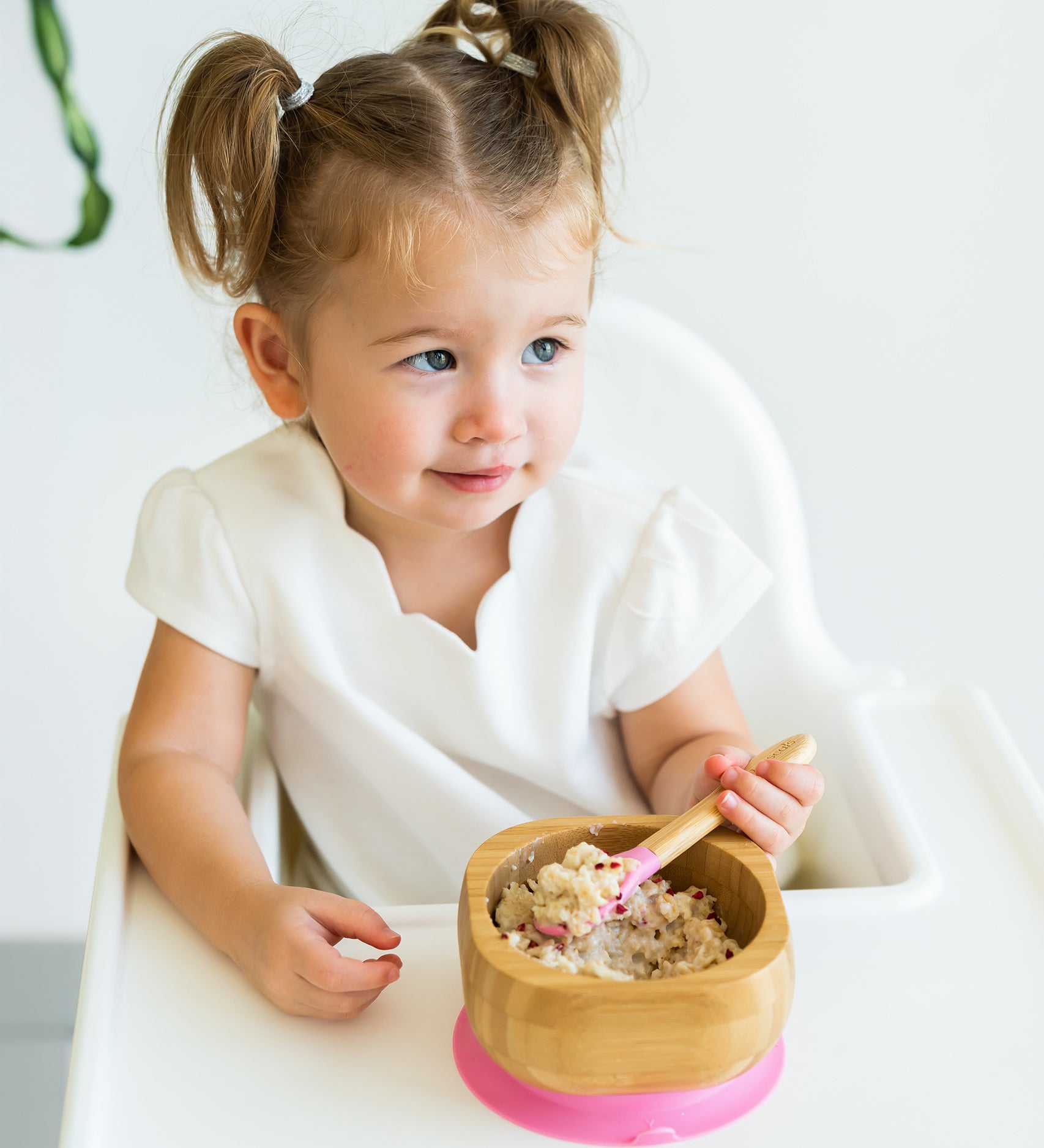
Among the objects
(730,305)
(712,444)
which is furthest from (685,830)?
(730,305)

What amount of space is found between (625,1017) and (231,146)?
55cm

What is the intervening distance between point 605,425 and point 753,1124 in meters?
0.61

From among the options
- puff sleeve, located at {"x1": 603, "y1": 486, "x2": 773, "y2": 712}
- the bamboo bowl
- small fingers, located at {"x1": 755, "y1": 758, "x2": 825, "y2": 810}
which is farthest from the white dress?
the bamboo bowl

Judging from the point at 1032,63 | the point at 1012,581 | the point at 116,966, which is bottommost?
the point at 1012,581

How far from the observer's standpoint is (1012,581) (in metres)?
1.64

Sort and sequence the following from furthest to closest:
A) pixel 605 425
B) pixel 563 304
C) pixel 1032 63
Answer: pixel 1032 63 < pixel 605 425 < pixel 563 304

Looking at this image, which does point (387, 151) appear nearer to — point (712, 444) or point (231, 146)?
point (231, 146)

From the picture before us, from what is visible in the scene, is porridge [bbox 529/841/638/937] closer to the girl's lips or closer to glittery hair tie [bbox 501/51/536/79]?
the girl's lips

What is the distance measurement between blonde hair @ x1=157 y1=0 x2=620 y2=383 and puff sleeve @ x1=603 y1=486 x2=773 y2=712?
218 millimetres

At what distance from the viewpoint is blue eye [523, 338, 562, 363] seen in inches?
30.8

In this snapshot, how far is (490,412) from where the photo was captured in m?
0.76

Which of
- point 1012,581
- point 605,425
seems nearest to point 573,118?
point 605,425

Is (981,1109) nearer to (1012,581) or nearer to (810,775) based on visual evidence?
(810,775)

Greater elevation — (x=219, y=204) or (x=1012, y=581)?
(x=219, y=204)
